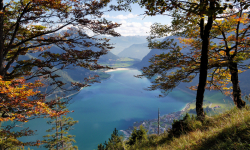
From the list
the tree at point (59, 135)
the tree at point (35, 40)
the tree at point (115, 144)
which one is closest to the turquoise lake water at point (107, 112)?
the tree at point (59, 135)

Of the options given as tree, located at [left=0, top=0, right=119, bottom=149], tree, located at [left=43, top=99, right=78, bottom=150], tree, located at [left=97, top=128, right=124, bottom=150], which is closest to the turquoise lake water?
tree, located at [left=43, top=99, right=78, bottom=150]

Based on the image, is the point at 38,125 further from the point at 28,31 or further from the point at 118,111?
the point at 28,31

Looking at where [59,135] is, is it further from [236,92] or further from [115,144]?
[236,92]

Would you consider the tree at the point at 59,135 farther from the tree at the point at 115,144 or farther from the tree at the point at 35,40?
the tree at the point at 35,40

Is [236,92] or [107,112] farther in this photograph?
[107,112]

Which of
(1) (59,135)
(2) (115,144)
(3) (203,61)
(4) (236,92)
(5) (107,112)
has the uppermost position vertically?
(3) (203,61)

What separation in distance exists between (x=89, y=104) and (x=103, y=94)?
18428 millimetres

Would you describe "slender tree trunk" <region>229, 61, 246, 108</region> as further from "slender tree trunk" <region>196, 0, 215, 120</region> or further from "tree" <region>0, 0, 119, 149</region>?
"tree" <region>0, 0, 119, 149</region>

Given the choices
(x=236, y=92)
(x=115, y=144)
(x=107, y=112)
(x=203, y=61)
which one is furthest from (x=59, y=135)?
(x=107, y=112)

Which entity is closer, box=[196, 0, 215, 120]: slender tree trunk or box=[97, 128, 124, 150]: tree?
box=[196, 0, 215, 120]: slender tree trunk

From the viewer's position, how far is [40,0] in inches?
200

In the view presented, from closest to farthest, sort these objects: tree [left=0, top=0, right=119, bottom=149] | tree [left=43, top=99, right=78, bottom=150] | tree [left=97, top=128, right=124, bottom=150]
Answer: tree [left=0, top=0, right=119, bottom=149] → tree [left=97, top=128, right=124, bottom=150] → tree [left=43, top=99, right=78, bottom=150]

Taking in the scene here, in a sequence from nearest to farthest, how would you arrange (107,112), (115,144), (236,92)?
(236,92), (115,144), (107,112)

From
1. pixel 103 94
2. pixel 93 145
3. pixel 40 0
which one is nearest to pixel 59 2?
pixel 40 0
